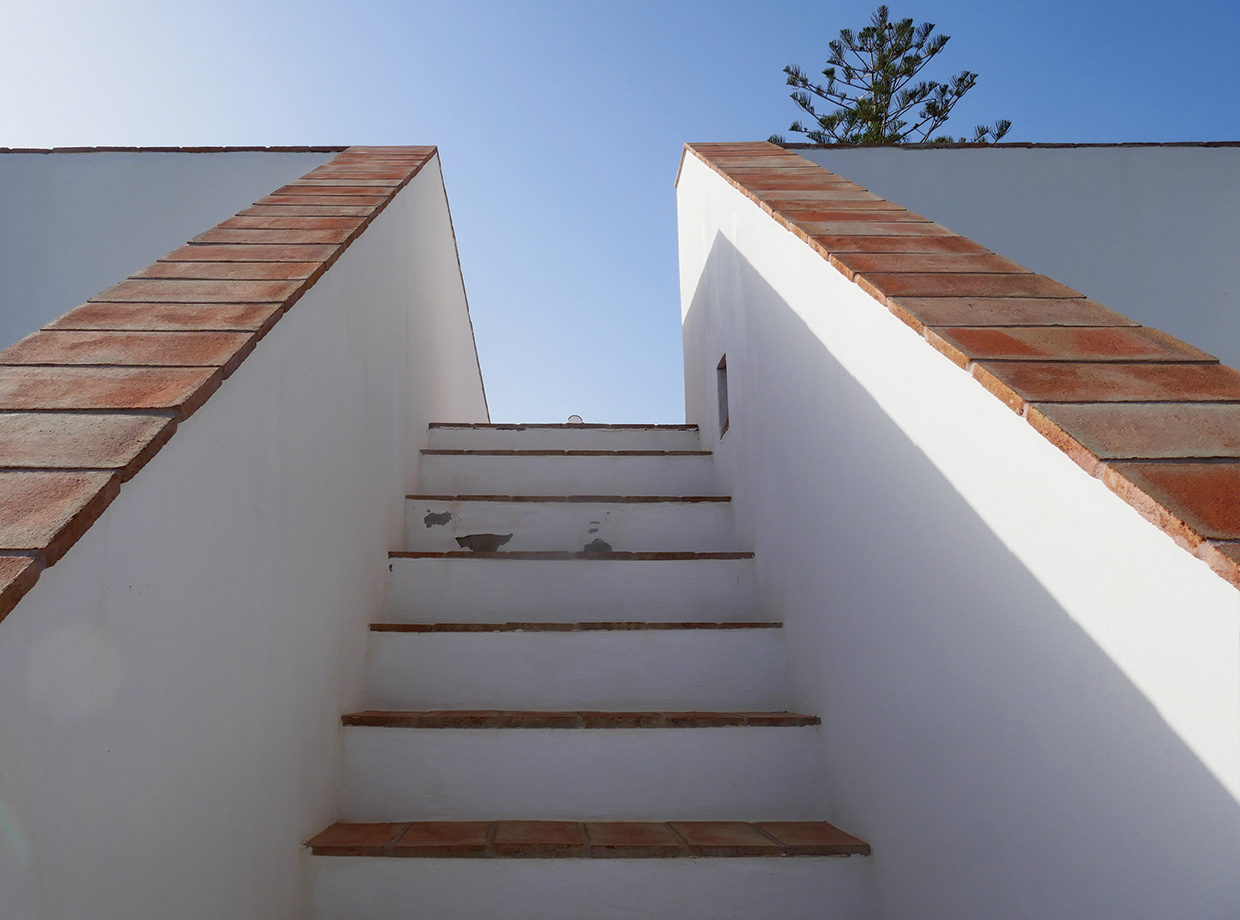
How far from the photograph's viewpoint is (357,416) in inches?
68.7

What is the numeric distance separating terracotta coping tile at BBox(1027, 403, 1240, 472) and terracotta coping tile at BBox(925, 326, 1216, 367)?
135 millimetres

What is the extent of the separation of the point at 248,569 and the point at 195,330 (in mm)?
332

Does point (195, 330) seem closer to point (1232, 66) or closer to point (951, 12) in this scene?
point (1232, 66)

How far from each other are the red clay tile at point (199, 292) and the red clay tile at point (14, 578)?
619 mm

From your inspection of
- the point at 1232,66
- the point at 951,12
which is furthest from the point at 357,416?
the point at 951,12

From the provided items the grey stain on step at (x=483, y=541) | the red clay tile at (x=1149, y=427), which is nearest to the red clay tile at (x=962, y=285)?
the red clay tile at (x=1149, y=427)

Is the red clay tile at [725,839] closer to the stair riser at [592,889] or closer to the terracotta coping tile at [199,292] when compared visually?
the stair riser at [592,889]

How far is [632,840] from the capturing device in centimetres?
135

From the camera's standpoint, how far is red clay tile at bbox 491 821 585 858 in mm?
1298

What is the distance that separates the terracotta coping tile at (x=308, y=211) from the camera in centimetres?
160

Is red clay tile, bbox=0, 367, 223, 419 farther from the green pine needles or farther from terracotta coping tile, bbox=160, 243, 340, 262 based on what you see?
the green pine needles

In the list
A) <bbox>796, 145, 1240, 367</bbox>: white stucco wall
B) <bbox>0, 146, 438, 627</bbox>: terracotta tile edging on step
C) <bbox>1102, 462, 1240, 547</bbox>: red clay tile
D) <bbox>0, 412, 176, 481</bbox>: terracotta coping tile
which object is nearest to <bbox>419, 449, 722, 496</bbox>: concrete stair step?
<bbox>0, 146, 438, 627</bbox>: terracotta tile edging on step

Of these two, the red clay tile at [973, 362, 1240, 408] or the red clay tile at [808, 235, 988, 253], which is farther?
the red clay tile at [808, 235, 988, 253]

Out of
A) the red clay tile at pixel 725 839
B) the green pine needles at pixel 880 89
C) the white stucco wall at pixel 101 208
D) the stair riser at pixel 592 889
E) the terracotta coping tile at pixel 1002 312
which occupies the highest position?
the green pine needles at pixel 880 89
